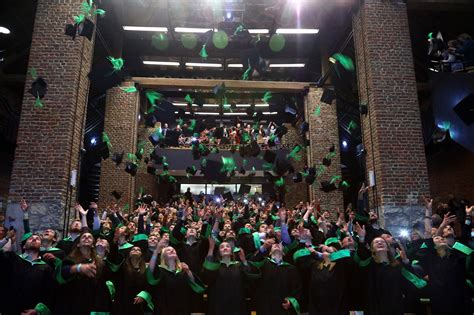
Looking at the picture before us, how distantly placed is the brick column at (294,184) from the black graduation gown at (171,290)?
9.81 metres

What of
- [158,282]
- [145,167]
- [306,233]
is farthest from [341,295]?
[145,167]

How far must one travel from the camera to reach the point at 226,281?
13.3 feet

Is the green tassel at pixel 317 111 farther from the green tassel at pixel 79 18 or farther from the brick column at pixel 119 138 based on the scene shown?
the green tassel at pixel 79 18

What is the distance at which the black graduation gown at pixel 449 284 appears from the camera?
13.3ft

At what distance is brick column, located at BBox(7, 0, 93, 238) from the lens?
6.48 m

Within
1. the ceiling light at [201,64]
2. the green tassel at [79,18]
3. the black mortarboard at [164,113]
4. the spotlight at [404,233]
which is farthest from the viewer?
the ceiling light at [201,64]

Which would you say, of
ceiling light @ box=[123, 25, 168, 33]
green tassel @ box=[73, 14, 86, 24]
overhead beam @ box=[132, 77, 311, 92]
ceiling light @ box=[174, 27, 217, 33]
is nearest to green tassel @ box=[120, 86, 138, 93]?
overhead beam @ box=[132, 77, 311, 92]

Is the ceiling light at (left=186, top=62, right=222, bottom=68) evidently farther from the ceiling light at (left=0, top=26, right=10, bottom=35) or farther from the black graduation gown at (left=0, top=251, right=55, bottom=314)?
the black graduation gown at (left=0, top=251, right=55, bottom=314)

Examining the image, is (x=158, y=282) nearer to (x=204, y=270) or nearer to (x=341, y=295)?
(x=204, y=270)

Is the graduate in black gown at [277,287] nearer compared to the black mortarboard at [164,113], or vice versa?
the graduate in black gown at [277,287]

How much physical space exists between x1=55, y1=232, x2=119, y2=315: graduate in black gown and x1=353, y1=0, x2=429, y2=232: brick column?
5.32 meters

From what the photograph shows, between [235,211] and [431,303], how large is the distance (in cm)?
605

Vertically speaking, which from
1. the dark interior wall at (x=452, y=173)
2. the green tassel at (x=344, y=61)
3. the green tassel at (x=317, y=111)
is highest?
the green tassel at (x=344, y=61)

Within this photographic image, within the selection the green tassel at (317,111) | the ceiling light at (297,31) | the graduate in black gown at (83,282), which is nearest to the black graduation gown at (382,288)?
the graduate in black gown at (83,282)
